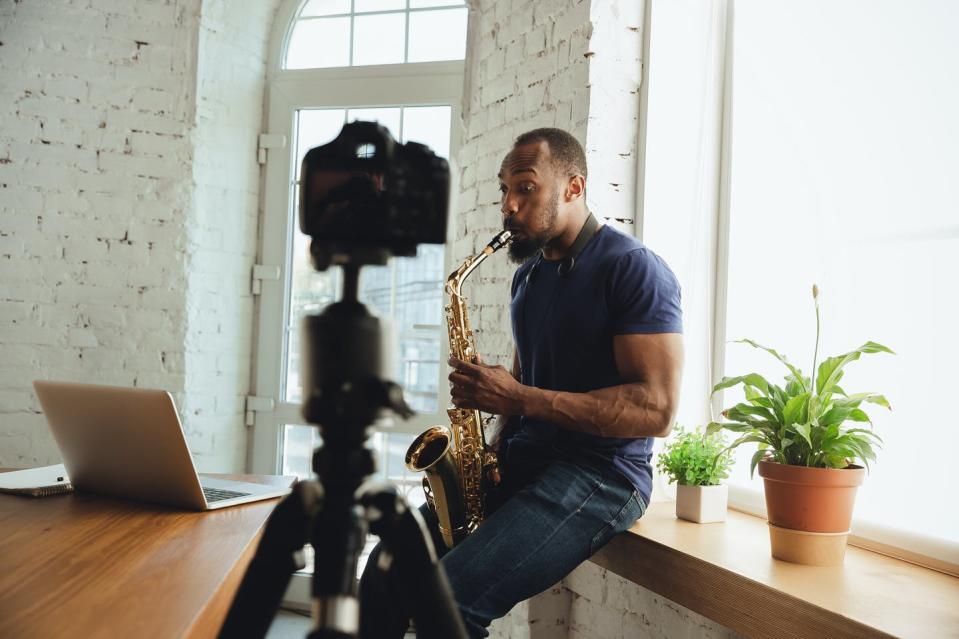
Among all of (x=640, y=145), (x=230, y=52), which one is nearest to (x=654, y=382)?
(x=640, y=145)

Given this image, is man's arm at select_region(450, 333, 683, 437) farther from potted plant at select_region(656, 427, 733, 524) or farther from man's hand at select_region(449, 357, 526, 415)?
potted plant at select_region(656, 427, 733, 524)

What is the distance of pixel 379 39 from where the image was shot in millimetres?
3477

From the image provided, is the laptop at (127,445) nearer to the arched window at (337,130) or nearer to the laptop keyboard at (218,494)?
the laptop keyboard at (218,494)

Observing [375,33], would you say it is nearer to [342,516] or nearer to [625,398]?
[625,398]

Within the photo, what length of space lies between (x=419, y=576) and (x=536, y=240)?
1.56 metres

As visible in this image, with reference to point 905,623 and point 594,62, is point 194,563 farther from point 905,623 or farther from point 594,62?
point 594,62

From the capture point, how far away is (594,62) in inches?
91.9

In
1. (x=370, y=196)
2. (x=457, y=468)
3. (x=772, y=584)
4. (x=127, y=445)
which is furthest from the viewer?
(x=457, y=468)

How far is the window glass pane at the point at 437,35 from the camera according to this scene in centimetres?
335

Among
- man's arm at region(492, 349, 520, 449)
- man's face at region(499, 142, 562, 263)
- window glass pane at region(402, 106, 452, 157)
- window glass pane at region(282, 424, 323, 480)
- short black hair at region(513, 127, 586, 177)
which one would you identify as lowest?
window glass pane at region(282, 424, 323, 480)

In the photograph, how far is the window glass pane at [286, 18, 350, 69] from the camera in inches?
140

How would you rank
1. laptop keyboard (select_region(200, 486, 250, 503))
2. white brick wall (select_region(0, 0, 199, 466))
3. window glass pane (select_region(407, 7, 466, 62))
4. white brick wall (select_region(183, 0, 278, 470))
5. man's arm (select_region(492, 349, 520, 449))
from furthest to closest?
1. window glass pane (select_region(407, 7, 466, 62))
2. white brick wall (select_region(183, 0, 278, 470))
3. white brick wall (select_region(0, 0, 199, 466))
4. man's arm (select_region(492, 349, 520, 449))
5. laptop keyboard (select_region(200, 486, 250, 503))

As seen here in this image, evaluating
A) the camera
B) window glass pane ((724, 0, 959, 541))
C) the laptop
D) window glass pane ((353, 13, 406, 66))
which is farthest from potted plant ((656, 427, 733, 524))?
window glass pane ((353, 13, 406, 66))

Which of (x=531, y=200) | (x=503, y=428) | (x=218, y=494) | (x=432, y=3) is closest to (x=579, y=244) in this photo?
(x=531, y=200)
